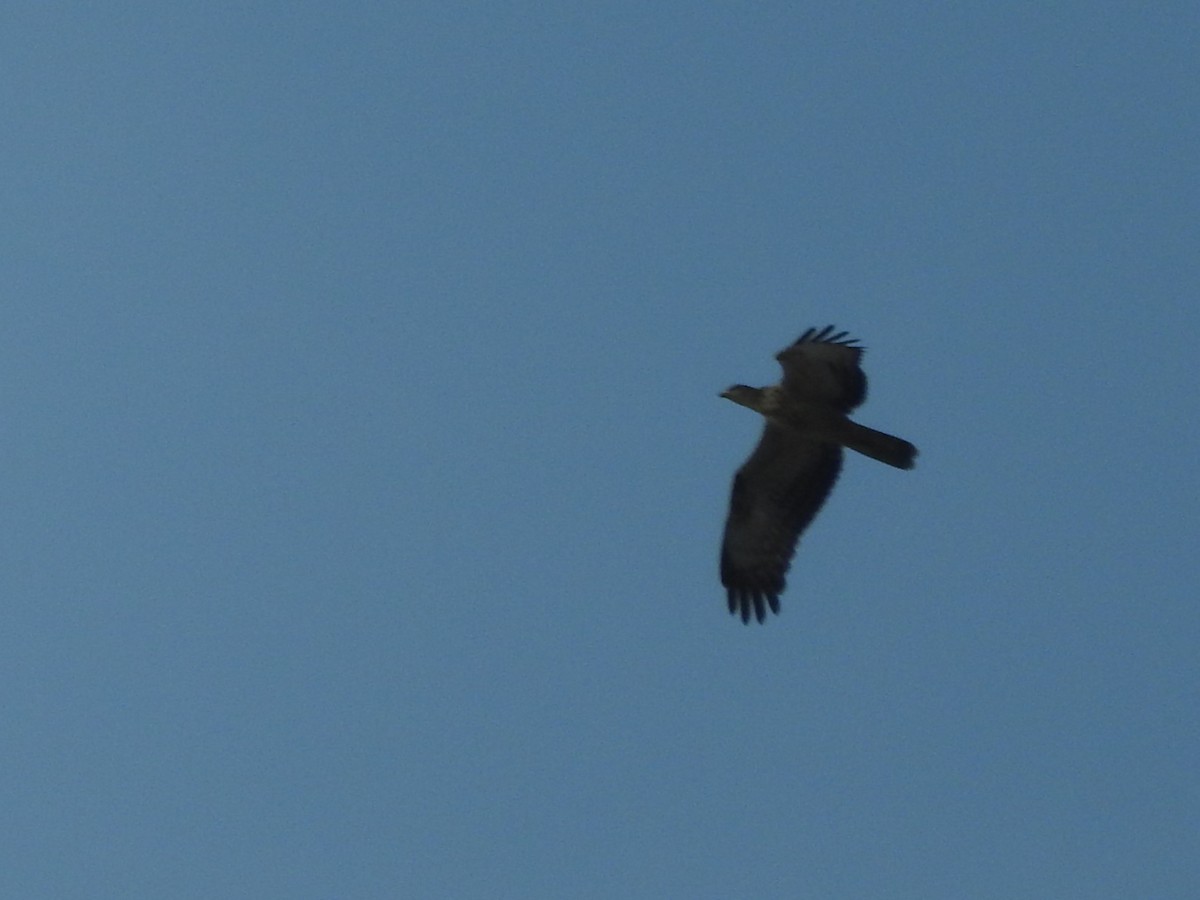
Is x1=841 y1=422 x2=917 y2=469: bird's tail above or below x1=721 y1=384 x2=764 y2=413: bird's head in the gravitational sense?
below

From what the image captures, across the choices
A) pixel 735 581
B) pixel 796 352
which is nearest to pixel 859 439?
pixel 796 352

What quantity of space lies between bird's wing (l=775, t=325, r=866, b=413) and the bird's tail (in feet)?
0.89

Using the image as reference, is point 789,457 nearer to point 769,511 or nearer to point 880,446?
point 769,511

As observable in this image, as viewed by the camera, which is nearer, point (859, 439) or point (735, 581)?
point (859, 439)

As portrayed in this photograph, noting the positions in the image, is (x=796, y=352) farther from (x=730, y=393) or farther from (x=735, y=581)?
(x=735, y=581)

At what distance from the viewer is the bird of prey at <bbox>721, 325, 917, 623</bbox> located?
51.9 ft

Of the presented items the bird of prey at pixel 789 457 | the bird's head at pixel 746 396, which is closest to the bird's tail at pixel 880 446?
the bird of prey at pixel 789 457

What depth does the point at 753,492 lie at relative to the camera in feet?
54.9

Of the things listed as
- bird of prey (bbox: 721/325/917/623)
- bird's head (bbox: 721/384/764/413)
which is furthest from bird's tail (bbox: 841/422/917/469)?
bird's head (bbox: 721/384/764/413)

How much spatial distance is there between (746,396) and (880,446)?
1568 millimetres

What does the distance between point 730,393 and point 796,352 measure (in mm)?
945

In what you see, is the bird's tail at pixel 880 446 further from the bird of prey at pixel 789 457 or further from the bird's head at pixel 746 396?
the bird's head at pixel 746 396

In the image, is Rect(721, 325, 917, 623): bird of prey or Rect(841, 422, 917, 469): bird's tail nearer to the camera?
Rect(841, 422, 917, 469): bird's tail

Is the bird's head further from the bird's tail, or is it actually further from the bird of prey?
the bird's tail
